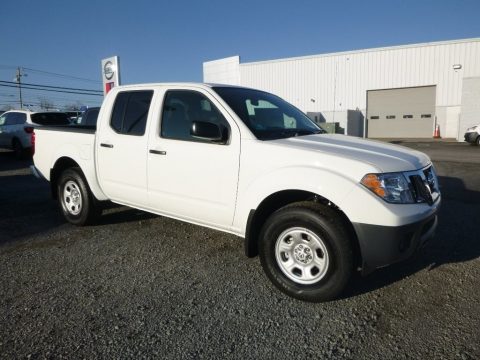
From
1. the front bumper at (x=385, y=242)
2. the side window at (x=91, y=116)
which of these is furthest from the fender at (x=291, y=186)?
the side window at (x=91, y=116)

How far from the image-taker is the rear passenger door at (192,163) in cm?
365

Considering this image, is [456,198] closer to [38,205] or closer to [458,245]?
[458,245]

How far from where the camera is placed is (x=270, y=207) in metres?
3.57

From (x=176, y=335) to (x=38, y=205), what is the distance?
16.3 feet

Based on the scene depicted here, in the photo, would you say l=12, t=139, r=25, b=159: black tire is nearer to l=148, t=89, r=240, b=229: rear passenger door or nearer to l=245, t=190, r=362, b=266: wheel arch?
l=148, t=89, r=240, b=229: rear passenger door

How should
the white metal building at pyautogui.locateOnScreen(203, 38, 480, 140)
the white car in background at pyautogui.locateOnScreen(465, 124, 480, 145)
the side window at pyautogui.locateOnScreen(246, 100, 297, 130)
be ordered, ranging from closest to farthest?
the side window at pyautogui.locateOnScreen(246, 100, 297, 130), the white car in background at pyautogui.locateOnScreen(465, 124, 480, 145), the white metal building at pyautogui.locateOnScreen(203, 38, 480, 140)

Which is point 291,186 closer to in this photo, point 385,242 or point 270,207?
point 270,207

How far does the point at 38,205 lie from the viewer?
6.61 metres

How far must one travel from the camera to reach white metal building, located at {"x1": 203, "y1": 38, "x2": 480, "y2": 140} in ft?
86.5

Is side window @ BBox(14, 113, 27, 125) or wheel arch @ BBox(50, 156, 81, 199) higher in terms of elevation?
side window @ BBox(14, 113, 27, 125)

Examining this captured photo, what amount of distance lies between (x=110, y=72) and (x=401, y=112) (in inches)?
909

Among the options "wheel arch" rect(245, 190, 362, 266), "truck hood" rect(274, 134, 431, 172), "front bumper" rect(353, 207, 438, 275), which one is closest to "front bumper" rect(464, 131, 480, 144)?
"truck hood" rect(274, 134, 431, 172)

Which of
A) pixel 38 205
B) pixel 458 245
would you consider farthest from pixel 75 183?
pixel 458 245

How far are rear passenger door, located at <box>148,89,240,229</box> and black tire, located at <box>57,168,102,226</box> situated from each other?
123cm
